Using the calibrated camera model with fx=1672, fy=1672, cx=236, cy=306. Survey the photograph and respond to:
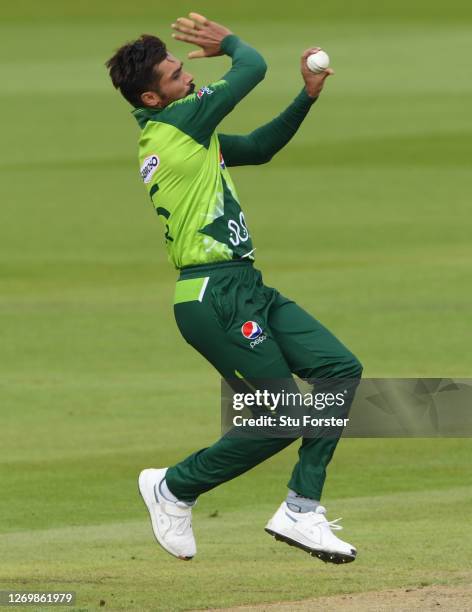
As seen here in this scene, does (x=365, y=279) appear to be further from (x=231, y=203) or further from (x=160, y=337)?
(x=231, y=203)

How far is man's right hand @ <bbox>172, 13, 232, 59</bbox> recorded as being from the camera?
27.5 ft

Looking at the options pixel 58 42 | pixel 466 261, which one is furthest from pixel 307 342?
pixel 58 42

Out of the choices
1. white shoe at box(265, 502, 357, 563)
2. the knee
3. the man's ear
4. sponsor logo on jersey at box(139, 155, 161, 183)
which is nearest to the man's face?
the man's ear

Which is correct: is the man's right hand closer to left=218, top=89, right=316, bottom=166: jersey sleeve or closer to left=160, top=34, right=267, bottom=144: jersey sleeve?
left=160, top=34, right=267, bottom=144: jersey sleeve

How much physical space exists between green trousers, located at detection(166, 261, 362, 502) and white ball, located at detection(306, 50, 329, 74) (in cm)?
107

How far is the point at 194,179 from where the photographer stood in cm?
811

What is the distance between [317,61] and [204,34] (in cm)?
60

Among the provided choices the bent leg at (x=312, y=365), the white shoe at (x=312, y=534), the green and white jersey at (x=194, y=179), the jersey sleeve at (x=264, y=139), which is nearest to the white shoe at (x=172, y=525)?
the white shoe at (x=312, y=534)

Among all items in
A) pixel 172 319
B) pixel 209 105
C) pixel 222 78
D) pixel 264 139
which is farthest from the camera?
pixel 172 319

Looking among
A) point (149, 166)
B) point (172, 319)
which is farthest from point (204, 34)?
point (172, 319)

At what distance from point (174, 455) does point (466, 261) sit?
445 inches

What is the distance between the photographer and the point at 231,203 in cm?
822

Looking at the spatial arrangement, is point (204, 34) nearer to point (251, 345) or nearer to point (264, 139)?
point (264, 139)

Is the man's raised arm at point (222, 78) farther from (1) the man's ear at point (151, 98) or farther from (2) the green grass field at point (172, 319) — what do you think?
(2) the green grass field at point (172, 319)
